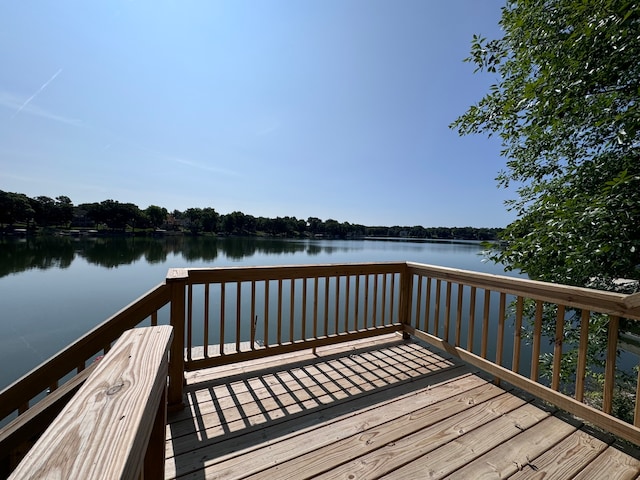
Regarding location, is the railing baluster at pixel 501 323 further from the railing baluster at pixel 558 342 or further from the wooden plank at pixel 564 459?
the wooden plank at pixel 564 459

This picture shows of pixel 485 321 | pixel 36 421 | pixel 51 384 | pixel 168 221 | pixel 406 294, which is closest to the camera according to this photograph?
pixel 36 421

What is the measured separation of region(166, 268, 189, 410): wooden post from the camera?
2.02 metres

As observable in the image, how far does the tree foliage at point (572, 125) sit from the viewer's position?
235 cm

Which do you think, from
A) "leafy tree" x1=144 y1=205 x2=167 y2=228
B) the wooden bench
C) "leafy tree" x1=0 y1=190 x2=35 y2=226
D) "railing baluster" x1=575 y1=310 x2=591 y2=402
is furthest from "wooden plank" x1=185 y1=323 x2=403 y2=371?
"leafy tree" x1=144 y1=205 x2=167 y2=228

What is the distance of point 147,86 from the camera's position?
905 centimetres

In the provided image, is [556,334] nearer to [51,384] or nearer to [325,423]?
[325,423]

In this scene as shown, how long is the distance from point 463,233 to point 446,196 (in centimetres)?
3249

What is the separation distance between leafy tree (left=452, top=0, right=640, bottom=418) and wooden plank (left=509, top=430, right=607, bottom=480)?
4.56 ft

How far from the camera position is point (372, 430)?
72.6 inches

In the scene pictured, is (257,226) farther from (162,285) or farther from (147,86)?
(162,285)

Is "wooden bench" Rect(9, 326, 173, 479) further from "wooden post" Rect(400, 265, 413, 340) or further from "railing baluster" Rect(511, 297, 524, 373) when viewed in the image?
"wooden post" Rect(400, 265, 413, 340)

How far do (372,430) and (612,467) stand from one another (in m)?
1.38

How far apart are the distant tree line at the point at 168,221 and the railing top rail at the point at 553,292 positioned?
45604 millimetres

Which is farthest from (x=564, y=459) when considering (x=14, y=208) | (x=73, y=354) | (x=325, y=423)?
(x=14, y=208)
